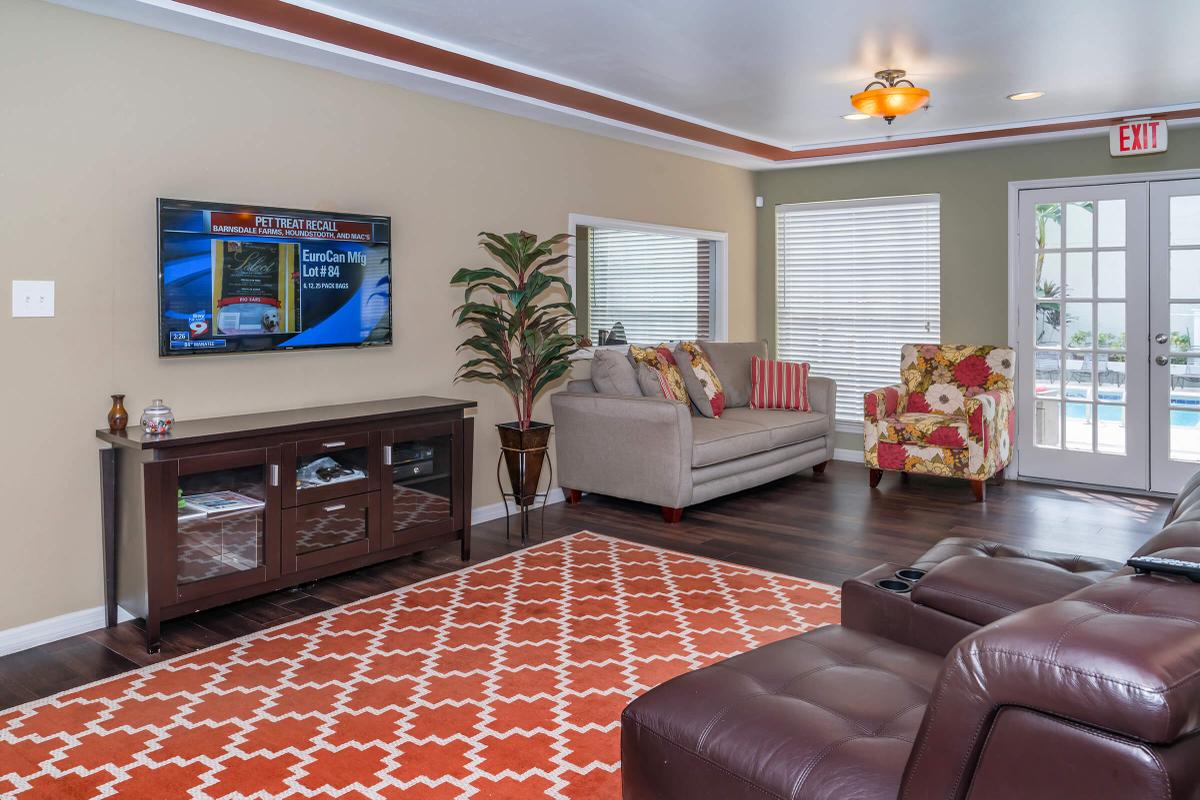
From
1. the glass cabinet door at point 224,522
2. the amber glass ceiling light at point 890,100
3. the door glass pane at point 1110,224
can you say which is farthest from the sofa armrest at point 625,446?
the door glass pane at point 1110,224

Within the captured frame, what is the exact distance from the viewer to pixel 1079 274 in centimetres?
604

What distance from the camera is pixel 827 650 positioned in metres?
2.10

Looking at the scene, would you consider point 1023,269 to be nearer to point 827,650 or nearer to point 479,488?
point 479,488

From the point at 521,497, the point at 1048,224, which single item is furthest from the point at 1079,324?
the point at 521,497

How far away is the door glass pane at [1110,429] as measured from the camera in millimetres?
5934

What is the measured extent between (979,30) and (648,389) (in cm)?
254

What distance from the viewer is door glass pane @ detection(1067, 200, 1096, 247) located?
235 inches

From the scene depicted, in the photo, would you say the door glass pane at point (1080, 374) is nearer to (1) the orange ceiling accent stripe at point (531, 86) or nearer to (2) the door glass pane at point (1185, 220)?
(2) the door glass pane at point (1185, 220)

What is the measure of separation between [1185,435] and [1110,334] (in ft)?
2.50

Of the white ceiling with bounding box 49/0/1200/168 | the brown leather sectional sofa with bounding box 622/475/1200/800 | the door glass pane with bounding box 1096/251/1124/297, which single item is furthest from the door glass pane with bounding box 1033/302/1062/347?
the brown leather sectional sofa with bounding box 622/475/1200/800

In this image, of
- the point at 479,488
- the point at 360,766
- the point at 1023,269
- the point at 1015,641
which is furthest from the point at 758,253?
the point at 1015,641

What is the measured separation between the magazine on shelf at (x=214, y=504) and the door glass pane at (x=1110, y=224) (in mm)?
5335

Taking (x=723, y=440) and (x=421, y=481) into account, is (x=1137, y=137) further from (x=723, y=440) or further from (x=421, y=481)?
(x=421, y=481)

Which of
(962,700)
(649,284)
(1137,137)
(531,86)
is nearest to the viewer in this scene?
(962,700)
